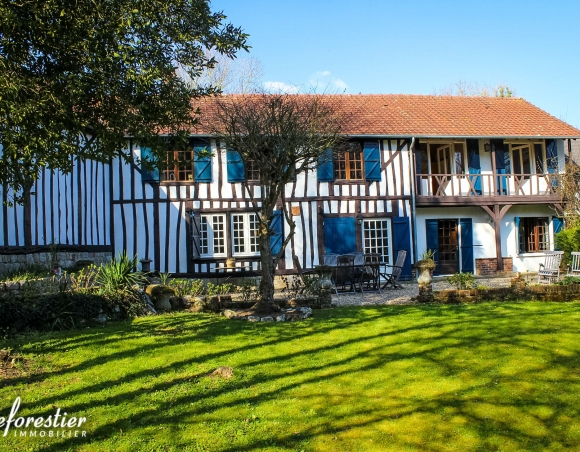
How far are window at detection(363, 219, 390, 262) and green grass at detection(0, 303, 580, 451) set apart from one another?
832 centimetres

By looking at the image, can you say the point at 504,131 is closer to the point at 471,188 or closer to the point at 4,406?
the point at 471,188

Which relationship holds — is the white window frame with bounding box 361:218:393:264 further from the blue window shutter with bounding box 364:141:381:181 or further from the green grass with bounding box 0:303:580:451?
the green grass with bounding box 0:303:580:451

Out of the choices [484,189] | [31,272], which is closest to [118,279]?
[31,272]

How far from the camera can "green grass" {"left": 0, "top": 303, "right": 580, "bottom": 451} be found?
12.2ft

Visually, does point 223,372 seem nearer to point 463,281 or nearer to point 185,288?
point 185,288

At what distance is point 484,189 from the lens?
53.9ft

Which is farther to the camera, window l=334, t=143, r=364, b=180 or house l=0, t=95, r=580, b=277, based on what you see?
window l=334, t=143, r=364, b=180

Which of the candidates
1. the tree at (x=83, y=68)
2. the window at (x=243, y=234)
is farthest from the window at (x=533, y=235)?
the tree at (x=83, y=68)

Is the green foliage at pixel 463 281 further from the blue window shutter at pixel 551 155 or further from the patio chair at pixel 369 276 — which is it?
the blue window shutter at pixel 551 155

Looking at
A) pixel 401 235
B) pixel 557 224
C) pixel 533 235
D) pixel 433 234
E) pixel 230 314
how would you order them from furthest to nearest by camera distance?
pixel 533 235
pixel 557 224
pixel 433 234
pixel 401 235
pixel 230 314

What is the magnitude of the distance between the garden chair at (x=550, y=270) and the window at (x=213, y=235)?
777cm

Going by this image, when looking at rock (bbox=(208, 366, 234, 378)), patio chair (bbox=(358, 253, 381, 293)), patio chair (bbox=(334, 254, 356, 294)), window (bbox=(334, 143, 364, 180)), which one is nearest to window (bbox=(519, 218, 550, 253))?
window (bbox=(334, 143, 364, 180))

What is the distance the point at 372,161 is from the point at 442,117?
2967 millimetres

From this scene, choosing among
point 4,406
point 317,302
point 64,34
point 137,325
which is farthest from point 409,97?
point 4,406
